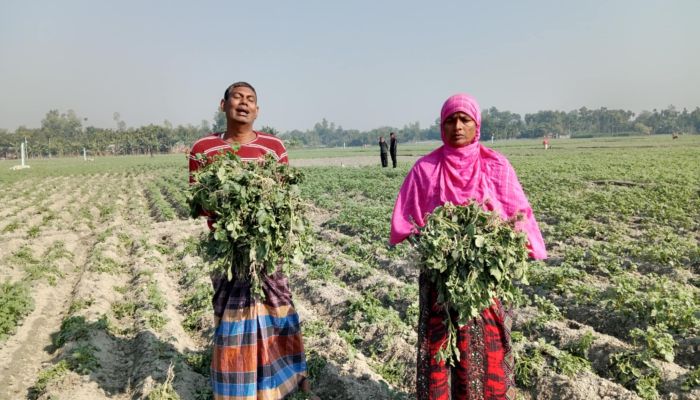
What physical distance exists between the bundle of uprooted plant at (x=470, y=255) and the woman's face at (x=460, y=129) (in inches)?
19.4

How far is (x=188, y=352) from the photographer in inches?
193

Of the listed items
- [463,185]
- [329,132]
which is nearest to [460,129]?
[463,185]

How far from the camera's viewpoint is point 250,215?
3.15m

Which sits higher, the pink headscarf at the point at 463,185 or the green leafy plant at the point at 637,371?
the pink headscarf at the point at 463,185

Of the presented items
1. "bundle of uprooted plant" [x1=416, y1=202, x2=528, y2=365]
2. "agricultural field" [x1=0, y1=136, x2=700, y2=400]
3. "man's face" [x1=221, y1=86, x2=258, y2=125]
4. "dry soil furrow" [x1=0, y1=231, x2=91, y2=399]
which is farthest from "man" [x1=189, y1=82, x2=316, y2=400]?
"dry soil furrow" [x1=0, y1=231, x2=91, y2=399]

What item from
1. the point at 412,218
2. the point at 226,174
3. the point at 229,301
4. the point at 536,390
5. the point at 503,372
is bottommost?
the point at 536,390

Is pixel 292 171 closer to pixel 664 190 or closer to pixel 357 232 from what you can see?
pixel 357 232

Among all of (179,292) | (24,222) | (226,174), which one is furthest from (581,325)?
(24,222)

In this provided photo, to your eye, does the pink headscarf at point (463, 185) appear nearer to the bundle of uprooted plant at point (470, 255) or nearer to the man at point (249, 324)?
the bundle of uprooted plant at point (470, 255)

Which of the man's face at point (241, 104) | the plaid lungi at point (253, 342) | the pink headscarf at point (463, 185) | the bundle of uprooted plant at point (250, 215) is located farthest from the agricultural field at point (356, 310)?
the man's face at point (241, 104)

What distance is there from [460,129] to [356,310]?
3.26m

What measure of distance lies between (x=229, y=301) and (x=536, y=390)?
2.73 m

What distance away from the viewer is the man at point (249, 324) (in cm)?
335

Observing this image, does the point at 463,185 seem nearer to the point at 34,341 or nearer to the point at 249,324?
the point at 249,324
